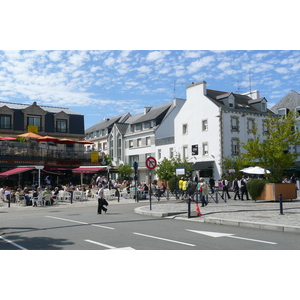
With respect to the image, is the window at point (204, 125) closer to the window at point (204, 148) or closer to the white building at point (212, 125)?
the white building at point (212, 125)

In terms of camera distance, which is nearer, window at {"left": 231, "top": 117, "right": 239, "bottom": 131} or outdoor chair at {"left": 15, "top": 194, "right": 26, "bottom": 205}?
outdoor chair at {"left": 15, "top": 194, "right": 26, "bottom": 205}

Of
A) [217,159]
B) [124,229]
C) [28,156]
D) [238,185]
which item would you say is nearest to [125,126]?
[217,159]

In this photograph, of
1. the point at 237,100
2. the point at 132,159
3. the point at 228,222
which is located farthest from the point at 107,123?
the point at 228,222

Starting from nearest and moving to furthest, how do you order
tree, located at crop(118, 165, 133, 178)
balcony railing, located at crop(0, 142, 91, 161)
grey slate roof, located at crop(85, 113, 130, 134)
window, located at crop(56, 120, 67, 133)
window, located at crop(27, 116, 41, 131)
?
balcony railing, located at crop(0, 142, 91, 161)
window, located at crop(27, 116, 41, 131)
window, located at crop(56, 120, 67, 133)
tree, located at crop(118, 165, 133, 178)
grey slate roof, located at crop(85, 113, 130, 134)

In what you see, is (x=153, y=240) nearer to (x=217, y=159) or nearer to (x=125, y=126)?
(x=217, y=159)

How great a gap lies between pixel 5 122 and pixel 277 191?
34891 millimetres

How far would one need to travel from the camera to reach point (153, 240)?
9367 millimetres

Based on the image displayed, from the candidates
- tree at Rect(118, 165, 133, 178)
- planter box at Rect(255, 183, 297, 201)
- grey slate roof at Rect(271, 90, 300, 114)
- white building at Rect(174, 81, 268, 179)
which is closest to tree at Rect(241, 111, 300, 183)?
planter box at Rect(255, 183, 297, 201)

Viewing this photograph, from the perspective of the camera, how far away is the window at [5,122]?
1799 inches

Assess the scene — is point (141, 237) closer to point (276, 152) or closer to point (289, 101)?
point (276, 152)

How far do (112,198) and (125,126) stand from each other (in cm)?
3801

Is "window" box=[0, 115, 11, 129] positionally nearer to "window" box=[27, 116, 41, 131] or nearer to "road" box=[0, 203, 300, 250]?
"window" box=[27, 116, 41, 131]

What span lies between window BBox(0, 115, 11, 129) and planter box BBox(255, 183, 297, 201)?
111 ft

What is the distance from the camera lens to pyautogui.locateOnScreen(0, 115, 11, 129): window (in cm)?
4569
